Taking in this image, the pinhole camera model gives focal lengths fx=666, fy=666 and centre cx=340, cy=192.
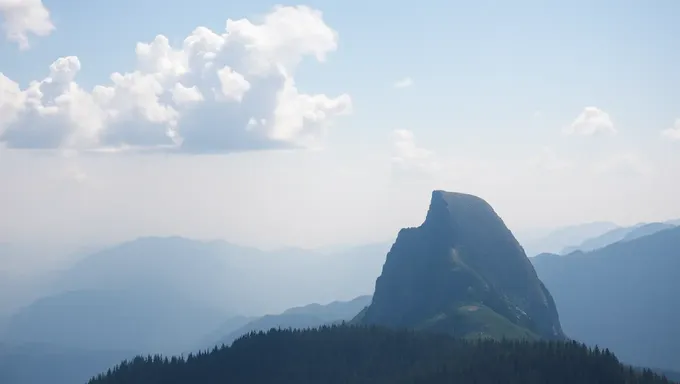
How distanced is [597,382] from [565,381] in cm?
985

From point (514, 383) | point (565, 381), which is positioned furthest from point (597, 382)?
point (514, 383)

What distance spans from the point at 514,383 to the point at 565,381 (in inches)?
603

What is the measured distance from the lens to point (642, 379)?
651ft

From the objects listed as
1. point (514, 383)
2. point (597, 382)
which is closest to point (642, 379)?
point (597, 382)

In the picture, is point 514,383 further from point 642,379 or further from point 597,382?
point 642,379

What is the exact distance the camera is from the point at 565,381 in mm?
199250

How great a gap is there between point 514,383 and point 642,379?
38.0 meters

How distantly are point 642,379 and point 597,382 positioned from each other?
42.7 ft

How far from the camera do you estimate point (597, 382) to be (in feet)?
656

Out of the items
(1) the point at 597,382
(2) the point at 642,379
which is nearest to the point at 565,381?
(1) the point at 597,382

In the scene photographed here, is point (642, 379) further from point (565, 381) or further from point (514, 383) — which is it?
point (514, 383)

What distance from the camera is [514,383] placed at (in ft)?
653

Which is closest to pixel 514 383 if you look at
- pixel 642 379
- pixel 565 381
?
pixel 565 381
